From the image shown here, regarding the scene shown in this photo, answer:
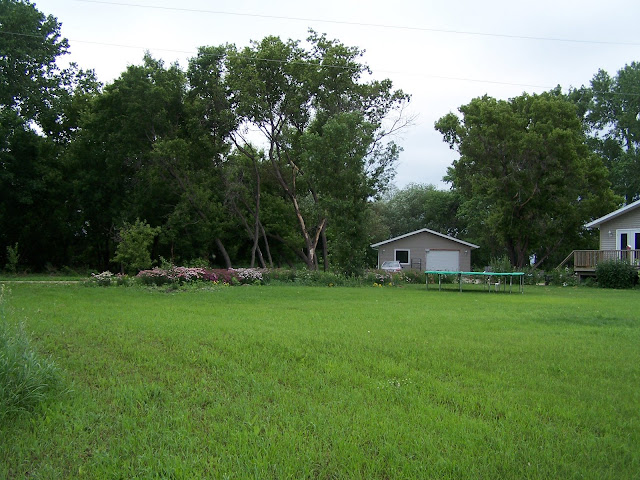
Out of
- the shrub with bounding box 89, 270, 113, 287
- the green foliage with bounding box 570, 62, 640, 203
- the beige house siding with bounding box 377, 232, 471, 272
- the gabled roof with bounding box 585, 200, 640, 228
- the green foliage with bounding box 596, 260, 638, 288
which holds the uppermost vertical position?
the green foliage with bounding box 570, 62, 640, 203

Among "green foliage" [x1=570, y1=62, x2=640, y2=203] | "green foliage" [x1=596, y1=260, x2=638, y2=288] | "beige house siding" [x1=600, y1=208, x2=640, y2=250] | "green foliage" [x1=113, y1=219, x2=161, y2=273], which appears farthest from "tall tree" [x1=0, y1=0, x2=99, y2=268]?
"green foliage" [x1=570, y1=62, x2=640, y2=203]

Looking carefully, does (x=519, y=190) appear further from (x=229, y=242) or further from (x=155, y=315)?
(x=155, y=315)

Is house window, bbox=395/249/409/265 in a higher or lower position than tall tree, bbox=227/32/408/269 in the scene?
lower

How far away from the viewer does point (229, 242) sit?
121 feet

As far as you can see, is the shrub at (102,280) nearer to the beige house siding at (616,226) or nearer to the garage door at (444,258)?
the beige house siding at (616,226)

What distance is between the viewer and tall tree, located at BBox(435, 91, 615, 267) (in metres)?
31.6

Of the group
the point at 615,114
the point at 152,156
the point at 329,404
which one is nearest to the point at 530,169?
the point at 615,114

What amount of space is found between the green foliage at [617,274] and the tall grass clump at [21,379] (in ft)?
79.6

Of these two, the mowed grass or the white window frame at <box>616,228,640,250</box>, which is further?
the white window frame at <box>616,228,640,250</box>

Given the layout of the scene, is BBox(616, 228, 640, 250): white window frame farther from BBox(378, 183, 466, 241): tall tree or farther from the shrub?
the shrub

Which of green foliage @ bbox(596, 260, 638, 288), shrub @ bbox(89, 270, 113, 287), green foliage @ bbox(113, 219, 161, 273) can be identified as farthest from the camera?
green foliage @ bbox(113, 219, 161, 273)

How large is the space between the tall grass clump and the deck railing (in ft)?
86.1

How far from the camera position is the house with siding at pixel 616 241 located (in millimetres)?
26094

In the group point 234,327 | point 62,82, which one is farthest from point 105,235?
point 234,327
